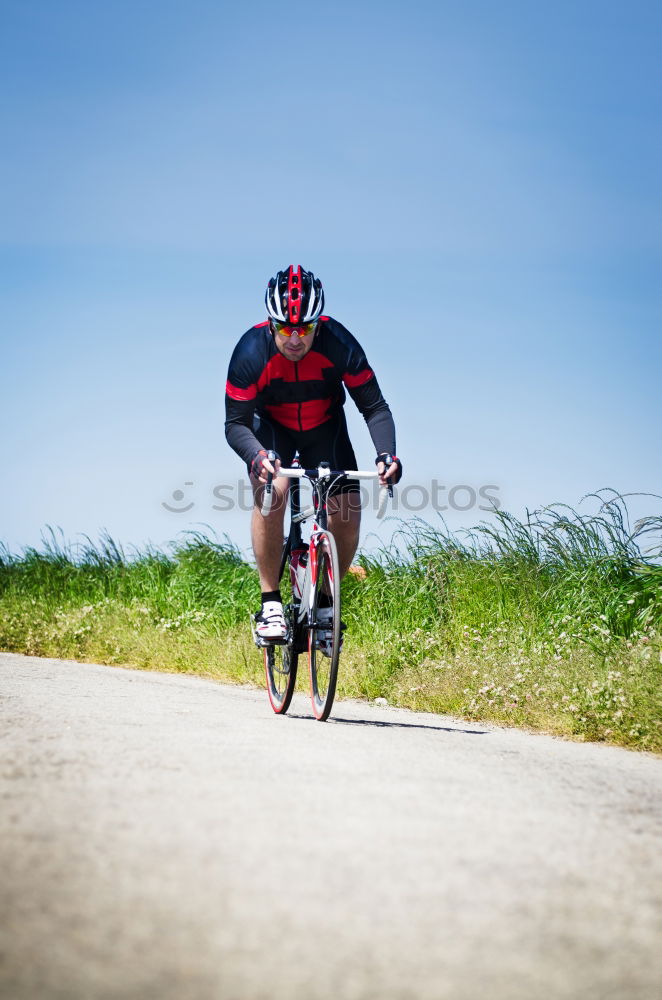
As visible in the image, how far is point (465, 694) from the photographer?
22.3 ft

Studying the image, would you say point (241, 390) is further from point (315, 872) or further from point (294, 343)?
point (315, 872)

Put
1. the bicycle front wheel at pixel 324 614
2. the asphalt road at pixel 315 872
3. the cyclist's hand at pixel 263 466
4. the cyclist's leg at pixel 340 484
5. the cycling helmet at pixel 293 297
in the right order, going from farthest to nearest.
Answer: the cyclist's leg at pixel 340 484 < the cycling helmet at pixel 293 297 < the cyclist's hand at pixel 263 466 < the bicycle front wheel at pixel 324 614 < the asphalt road at pixel 315 872

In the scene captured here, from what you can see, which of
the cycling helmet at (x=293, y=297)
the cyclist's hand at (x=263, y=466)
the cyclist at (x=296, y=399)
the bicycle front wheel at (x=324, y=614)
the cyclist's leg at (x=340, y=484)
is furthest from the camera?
the cyclist's leg at (x=340, y=484)

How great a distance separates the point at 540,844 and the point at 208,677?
6736 mm

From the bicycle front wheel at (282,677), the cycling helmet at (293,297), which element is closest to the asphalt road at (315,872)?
the bicycle front wheel at (282,677)

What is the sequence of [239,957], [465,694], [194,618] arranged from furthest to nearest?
[194,618]
[465,694]
[239,957]

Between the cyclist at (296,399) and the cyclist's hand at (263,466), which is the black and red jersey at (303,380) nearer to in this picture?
the cyclist at (296,399)

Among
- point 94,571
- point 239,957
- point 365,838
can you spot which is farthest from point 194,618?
point 239,957

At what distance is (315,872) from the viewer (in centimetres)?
229

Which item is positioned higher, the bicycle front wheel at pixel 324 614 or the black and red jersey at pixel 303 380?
the black and red jersey at pixel 303 380

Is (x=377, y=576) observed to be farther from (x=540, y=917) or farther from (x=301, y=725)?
(x=540, y=917)

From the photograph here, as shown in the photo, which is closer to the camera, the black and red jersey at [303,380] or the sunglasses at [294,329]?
the sunglasses at [294,329]

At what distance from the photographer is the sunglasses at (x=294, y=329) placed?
20.1 feet

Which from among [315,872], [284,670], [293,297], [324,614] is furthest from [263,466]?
[315,872]
